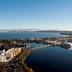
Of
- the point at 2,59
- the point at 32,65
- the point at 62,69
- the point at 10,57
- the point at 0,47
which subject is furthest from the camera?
the point at 0,47

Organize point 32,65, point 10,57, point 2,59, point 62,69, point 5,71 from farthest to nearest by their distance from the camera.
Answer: point 10,57 → point 2,59 → point 32,65 → point 62,69 → point 5,71

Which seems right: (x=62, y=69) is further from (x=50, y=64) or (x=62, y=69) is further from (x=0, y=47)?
(x=0, y=47)

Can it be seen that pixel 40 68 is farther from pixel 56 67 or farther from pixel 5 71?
pixel 5 71

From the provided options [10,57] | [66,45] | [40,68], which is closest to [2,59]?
[10,57]

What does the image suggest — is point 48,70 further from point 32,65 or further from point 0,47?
point 0,47

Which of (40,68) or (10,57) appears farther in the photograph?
(10,57)

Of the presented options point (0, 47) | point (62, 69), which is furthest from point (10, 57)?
point (0, 47)

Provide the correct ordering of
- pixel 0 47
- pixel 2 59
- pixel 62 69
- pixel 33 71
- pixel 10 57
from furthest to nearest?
1. pixel 0 47
2. pixel 10 57
3. pixel 2 59
4. pixel 62 69
5. pixel 33 71

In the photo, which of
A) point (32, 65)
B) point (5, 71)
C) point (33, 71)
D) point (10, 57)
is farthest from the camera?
point (10, 57)

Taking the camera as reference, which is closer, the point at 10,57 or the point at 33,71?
the point at 33,71
